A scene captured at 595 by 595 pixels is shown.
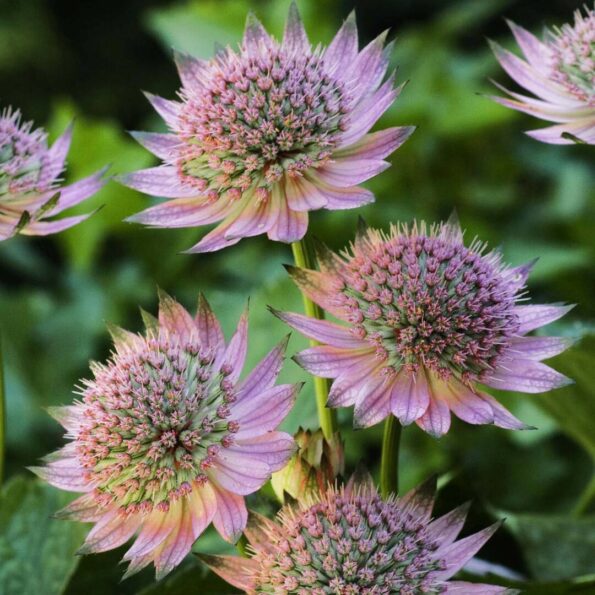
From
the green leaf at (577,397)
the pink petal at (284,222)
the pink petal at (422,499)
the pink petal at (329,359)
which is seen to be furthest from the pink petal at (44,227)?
the green leaf at (577,397)

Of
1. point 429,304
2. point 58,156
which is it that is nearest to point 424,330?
point 429,304

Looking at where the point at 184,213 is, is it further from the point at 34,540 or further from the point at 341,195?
the point at 34,540

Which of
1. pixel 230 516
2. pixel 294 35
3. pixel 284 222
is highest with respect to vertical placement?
pixel 294 35

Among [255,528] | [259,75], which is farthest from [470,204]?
[255,528]

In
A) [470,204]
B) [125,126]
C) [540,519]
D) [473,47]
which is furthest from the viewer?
[473,47]

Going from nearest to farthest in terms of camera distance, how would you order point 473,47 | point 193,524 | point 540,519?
point 193,524, point 540,519, point 473,47

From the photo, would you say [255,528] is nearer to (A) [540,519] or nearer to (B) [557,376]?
(B) [557,376]
